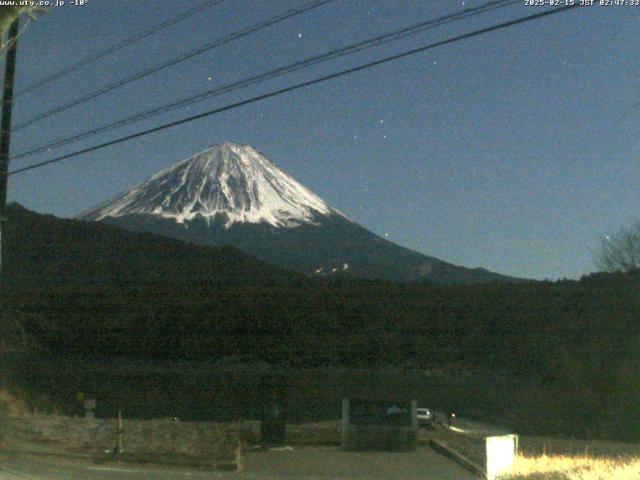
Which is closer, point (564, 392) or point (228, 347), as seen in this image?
point (564, 392)

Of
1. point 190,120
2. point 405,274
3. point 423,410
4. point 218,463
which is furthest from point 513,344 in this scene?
point 405,274

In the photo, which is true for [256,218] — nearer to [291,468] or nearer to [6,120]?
[291,468]

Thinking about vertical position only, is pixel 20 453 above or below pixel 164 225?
below

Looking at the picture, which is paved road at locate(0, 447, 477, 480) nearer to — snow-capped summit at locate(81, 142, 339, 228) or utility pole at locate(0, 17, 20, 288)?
utility pole at locate(0, 17, 20, 288)

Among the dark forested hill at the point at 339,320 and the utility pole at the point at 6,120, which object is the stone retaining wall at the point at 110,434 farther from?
the dark forested hill at the point at 339,320

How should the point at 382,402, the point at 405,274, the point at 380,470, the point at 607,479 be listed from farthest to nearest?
the point at 405,274, the point at 382,402, the point at 380,470, the point at 607,479

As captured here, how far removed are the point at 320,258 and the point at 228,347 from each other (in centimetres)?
4428

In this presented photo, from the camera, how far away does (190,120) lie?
11375mm

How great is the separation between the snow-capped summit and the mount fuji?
0.12m

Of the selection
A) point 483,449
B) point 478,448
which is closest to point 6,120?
point 483,449

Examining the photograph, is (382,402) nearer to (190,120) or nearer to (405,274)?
(190,120)

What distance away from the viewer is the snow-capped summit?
9494cm

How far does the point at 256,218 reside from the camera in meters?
97.2

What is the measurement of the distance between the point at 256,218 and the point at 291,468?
7913 cm
